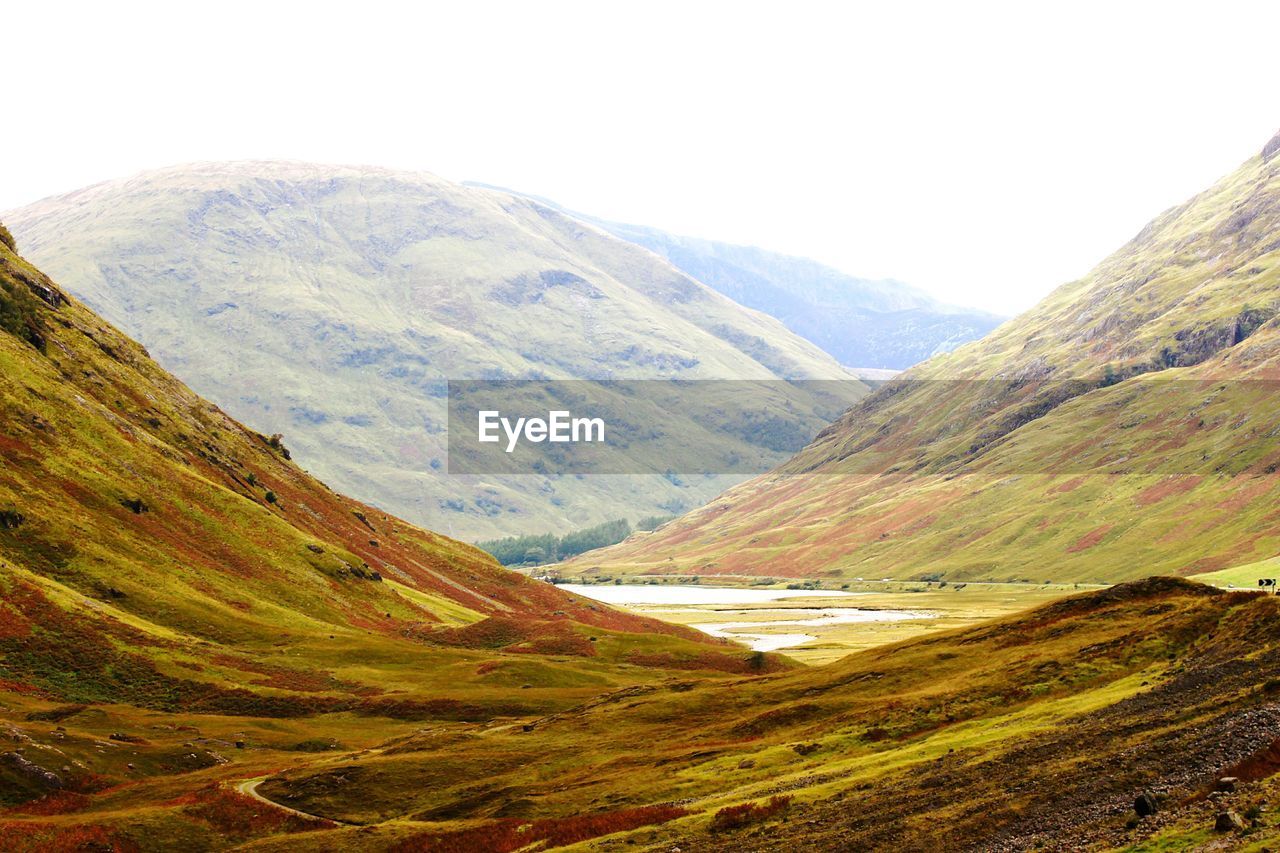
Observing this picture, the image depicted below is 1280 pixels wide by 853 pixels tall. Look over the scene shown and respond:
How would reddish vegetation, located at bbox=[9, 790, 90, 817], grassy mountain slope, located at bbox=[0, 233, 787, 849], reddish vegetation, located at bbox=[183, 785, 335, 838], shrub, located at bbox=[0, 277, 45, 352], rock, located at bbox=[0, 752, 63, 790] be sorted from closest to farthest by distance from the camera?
reddish vegetation, located at bbox=[183, 785, 335, 838] → reddish vegetation, located at bbox=[9, 790, 90, 817] → rock, located at bbox=[0, 752, 63, 790] → grassy mountain slope, located at bbox=[0, 233, 787, 849] → shrub, located at bbox=[0, 277, 45, 352]

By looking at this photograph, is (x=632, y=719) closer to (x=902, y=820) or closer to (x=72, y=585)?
(x=902, y=820)

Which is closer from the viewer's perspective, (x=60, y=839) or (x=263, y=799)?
(x=60, y=839)

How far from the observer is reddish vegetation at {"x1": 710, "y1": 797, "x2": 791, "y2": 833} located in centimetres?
5331

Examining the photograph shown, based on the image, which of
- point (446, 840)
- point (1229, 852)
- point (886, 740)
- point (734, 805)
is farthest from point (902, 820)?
point (446, 840)

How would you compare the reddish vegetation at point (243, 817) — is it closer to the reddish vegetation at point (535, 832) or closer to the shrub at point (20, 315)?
the reddish vegetation at point (535, 832)

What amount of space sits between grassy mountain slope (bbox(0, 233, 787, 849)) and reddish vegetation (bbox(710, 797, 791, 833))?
3536 cm

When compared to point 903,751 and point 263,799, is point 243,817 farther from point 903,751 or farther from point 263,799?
point 903,751

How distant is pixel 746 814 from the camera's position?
54000 millimetres

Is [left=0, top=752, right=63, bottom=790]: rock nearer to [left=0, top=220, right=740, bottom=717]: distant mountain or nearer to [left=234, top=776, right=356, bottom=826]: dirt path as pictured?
[left=0, top=220, right=740, bottom=717]: distant mountain

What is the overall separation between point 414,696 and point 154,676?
25124 millimetres

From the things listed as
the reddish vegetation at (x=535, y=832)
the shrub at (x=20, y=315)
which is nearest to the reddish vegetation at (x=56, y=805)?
the reddish vegetation at (x=535, y=832)

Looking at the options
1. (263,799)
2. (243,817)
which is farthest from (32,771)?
(243,817)

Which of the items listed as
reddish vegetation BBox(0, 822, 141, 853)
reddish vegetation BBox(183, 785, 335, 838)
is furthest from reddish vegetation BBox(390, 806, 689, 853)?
reddish vegetation BBox(0, 822, 141, 853)

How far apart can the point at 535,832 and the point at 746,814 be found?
47.1 feet
